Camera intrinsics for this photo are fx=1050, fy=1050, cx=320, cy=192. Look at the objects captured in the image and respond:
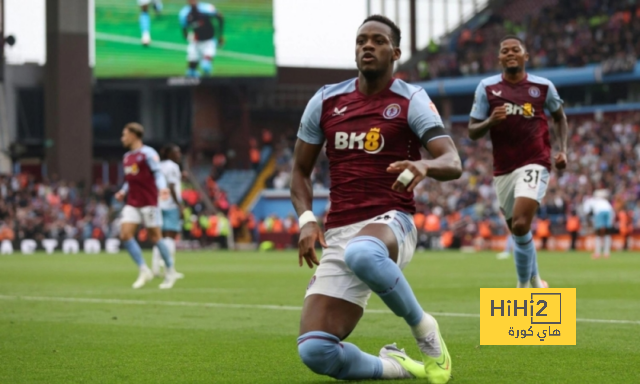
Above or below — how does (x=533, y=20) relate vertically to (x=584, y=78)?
above

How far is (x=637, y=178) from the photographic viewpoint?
36.8m

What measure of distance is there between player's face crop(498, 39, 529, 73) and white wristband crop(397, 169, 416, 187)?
18.6 feet

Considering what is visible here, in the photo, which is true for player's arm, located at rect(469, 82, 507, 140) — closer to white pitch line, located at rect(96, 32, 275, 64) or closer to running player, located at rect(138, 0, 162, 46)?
white pitch line, located at rect(96, 32, 275, 64)

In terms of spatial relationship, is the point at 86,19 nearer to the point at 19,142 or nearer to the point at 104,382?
the point at 19,142

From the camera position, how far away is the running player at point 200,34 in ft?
156

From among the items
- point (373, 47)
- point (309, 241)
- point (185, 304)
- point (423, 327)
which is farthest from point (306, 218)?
point (185, 304)

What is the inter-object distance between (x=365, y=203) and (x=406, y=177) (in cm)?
90

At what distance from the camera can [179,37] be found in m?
47.7

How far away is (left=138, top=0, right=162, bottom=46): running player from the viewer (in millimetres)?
47291

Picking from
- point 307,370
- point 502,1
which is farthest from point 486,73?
point 307,370

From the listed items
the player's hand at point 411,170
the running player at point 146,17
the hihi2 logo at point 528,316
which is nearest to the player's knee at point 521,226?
the hihi2 logo at point 528,316

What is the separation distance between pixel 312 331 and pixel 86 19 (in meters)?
44.1

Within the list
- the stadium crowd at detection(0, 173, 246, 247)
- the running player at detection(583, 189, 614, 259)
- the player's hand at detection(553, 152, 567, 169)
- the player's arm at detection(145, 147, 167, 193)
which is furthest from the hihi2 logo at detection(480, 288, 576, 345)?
the stadium crowd at detection(0, 173, 246, 247)

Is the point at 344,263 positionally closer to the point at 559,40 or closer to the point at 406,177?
the point at 406,177
